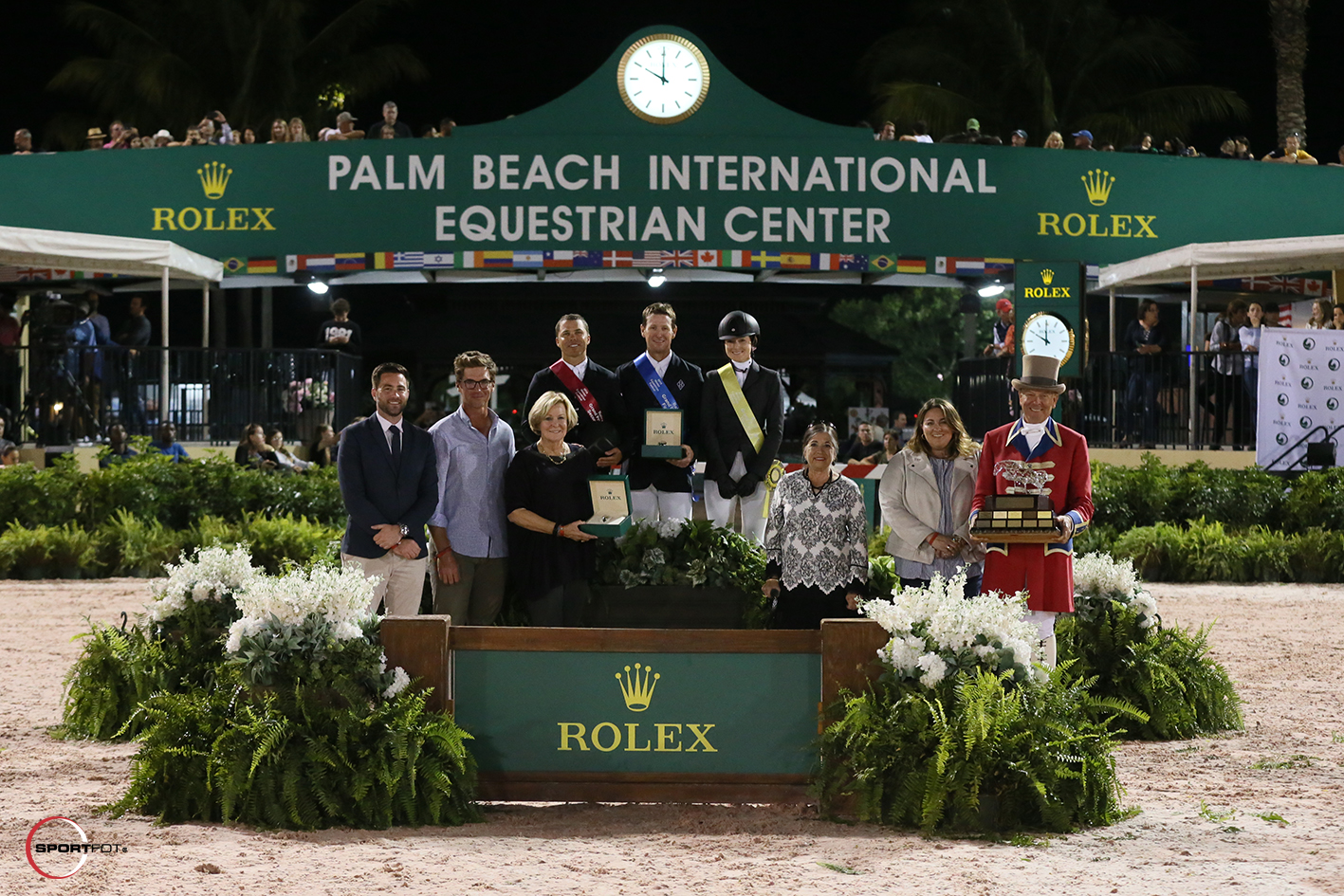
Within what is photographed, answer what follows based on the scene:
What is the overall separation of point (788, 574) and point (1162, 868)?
2662mm

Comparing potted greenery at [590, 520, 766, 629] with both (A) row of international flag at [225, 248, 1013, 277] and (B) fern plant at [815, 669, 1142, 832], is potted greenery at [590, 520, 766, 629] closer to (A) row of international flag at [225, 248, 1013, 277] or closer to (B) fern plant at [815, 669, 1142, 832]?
(B) fern plant at [815, 669, 1142, 832]

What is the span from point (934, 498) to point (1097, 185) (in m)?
13.5

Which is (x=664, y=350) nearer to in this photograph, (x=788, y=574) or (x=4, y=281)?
(x=788, y=574)

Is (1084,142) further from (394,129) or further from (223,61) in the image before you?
(223,61)

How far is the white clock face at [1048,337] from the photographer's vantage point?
15750 millimetres

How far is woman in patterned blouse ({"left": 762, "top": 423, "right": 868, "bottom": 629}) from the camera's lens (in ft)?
24.7

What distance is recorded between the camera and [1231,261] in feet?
60.6

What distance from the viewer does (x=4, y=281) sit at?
21.1 metres

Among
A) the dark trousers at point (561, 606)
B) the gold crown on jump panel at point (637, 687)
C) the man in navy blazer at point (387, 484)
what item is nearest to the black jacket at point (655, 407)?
the dark trousers at point (561, 606)

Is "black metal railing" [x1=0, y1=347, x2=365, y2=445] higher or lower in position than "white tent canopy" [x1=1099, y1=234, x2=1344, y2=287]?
lower

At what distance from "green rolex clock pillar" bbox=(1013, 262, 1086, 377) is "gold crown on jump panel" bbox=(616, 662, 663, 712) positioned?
10397mm

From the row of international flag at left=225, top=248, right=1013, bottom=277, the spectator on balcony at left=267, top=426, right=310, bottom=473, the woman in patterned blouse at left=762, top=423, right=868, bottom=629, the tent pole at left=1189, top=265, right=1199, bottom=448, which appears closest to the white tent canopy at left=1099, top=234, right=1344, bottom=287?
the tent pole at left=1189, top=265, right=1199, bottom=448

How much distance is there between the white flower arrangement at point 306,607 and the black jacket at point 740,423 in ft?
9.91

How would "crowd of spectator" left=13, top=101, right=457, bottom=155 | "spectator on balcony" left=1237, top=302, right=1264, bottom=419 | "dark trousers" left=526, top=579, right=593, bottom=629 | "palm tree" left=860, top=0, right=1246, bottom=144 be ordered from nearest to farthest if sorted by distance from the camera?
"dark trousers" left=526, top=579, right=593, bottom=629
"spectator on balcony" left=1237, top=302, right=1264, bottom=419
"crowd of spectator" left=13, top=101, right=457, bottom=155
"palm tree" left=860, top=0, right=1246, bottom=144
